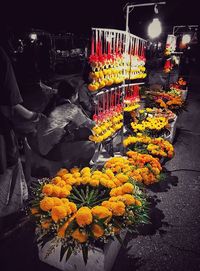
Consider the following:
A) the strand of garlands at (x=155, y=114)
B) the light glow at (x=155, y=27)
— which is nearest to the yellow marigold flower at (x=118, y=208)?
the strand of garlands at (x=155, y=114)

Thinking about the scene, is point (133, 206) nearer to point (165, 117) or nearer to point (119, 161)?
point (119, 161)

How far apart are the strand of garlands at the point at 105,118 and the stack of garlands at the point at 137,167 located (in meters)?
0.77

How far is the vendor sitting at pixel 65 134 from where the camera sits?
4690mm

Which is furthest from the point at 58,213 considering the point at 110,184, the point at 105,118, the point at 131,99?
the point at 131,99

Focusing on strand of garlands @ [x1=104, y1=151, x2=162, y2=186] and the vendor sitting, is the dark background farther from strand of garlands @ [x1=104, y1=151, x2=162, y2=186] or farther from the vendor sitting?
strand of garlands @ [x1=104, y1=151, x2=162, y2=186]

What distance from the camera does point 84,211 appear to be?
3082 mm

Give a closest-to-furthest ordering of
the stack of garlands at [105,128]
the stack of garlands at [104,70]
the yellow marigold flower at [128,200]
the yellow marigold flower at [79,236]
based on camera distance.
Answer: the yellow marigold flower at [79,236] < the yellow marigold flower at [128,200] < the stack of garlands at [104,70] < the stack of garlands at [105,128]

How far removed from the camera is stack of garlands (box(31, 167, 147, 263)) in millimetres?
3082

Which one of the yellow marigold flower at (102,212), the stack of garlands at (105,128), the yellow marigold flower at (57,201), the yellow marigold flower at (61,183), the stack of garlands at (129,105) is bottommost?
the yellow marigold flower at (102,212)

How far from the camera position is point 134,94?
794 centimetres

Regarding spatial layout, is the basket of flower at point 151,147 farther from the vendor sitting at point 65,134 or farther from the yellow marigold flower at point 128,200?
the yellow marigold flower at point 128,200

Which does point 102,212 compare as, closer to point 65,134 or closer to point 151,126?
point 65,134

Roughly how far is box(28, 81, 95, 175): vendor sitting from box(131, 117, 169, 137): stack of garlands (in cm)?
250

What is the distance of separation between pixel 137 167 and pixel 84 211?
7.95ft
